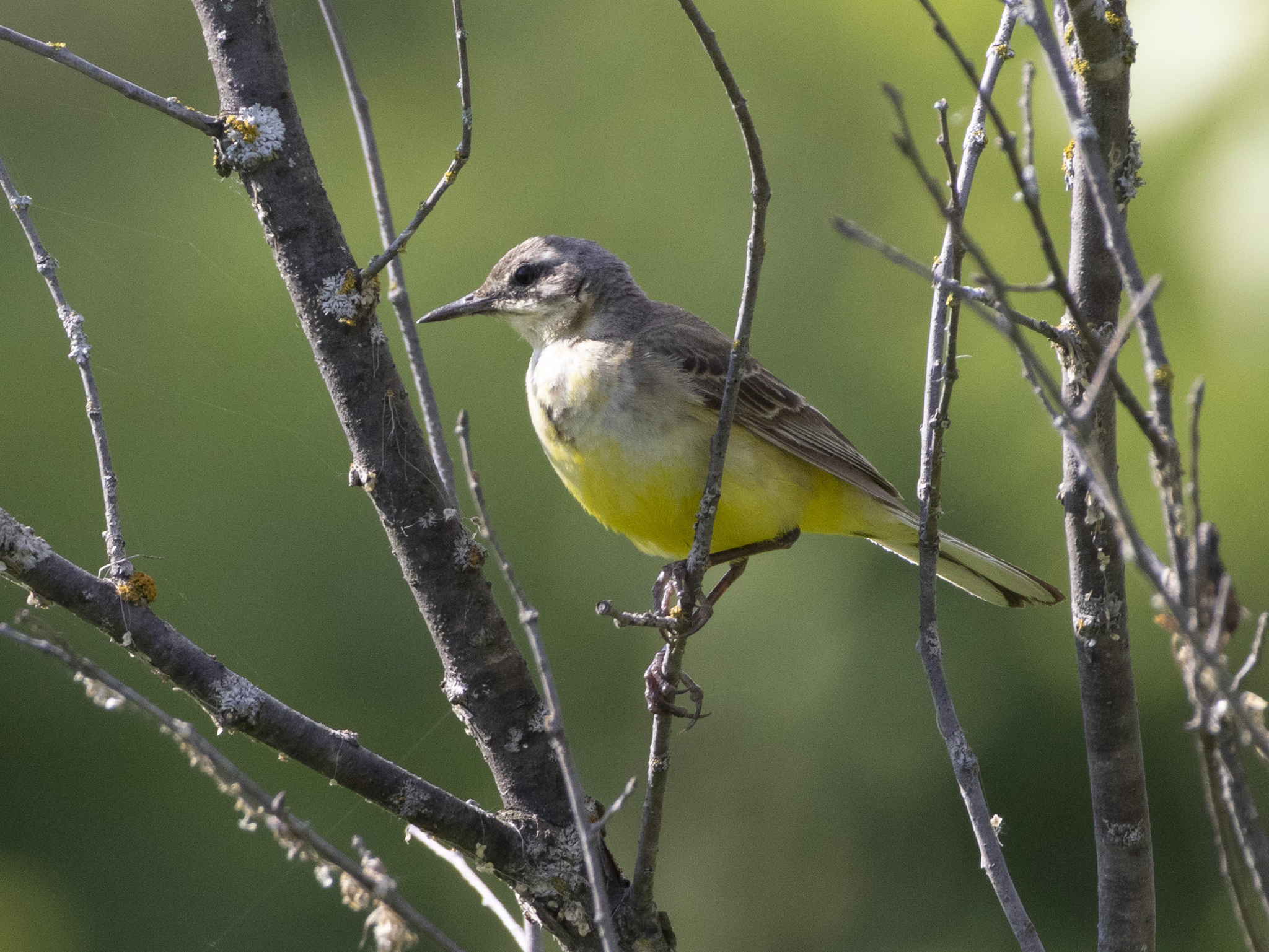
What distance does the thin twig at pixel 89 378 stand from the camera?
84.1 inches

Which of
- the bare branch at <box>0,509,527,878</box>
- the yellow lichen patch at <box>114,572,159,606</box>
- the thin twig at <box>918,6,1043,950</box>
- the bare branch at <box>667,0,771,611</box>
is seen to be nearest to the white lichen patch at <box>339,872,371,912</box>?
the bare branch at <box>0,509,527,878</box>

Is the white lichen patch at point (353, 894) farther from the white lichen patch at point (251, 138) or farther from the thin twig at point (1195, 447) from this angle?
the thin twig at point (1195, 447)

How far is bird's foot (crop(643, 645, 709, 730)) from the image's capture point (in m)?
2.45

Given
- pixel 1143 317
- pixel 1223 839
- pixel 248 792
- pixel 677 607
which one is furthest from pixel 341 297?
pixel 1223 839

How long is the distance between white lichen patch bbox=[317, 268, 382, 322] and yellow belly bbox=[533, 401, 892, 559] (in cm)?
87

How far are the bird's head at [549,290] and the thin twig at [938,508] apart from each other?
1.43m

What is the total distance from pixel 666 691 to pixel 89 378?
4.03ft

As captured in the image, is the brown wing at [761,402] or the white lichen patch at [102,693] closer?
the white lichen patch at [102,693]

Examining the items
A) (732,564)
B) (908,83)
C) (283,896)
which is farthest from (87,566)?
(908,83)

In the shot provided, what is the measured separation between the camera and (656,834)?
2365 millimetres

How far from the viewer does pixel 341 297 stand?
242 centimetres

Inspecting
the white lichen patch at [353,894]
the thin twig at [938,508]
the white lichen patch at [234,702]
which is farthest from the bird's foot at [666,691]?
the white lichen patch at [234,702]

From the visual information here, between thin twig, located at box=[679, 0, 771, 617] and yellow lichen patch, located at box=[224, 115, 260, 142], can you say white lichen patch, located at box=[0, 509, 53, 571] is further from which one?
thin twig, located at box=[679, 0, 771, 617]

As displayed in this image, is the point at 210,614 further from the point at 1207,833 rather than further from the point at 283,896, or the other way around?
the point at 1207,833
